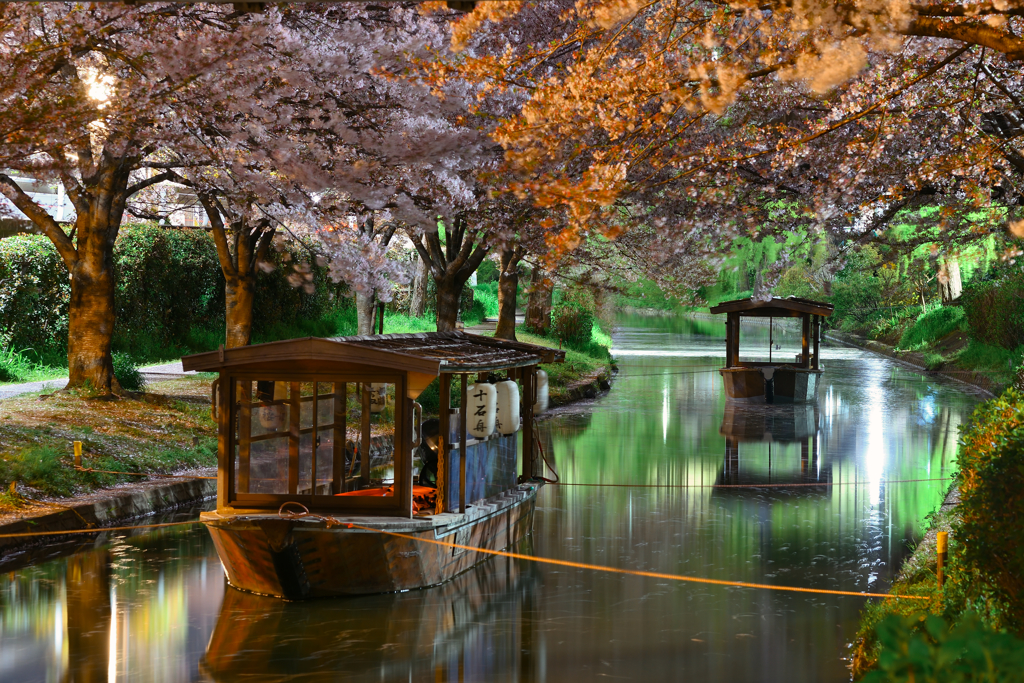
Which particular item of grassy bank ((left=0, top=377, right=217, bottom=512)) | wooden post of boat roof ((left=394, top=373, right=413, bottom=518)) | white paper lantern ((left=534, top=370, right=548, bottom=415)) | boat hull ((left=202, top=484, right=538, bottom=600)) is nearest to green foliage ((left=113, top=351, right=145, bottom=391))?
grassy bank ((left=0, top=377, right=217, bottom=512))

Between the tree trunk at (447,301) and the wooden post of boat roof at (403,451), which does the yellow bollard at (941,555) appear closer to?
the wooden post of boat roof at (403,451)

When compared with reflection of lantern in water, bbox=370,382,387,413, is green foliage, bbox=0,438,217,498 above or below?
below

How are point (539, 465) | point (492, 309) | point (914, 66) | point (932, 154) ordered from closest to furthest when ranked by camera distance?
point (914, 66), point (932, 154), point (539, 465), point (492, 309)

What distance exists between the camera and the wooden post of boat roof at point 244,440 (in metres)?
10.1

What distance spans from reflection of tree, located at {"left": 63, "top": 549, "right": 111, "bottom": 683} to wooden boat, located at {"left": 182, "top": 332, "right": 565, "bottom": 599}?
1234 millimetres

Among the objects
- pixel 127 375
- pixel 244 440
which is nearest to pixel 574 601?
pixel 244 440

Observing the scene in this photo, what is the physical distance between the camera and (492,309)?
4947cm

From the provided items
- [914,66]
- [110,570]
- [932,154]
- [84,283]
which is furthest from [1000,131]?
[84,283]

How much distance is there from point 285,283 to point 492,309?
69.5 ft

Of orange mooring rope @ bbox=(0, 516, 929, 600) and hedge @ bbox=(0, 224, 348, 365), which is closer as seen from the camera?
orange mooring rope @ bbox=(0, 516, 929, 600)

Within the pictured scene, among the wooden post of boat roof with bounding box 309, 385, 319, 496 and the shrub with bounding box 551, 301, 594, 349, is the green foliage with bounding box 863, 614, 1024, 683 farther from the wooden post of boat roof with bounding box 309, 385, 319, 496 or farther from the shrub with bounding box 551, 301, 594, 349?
the shrub with bounding box 551, 301, 594, 349

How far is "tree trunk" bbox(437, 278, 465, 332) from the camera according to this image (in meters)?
21.8

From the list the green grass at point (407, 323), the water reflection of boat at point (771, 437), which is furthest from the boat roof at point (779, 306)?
the green grass at point (407, 323)

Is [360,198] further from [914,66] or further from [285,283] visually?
[285,283]
